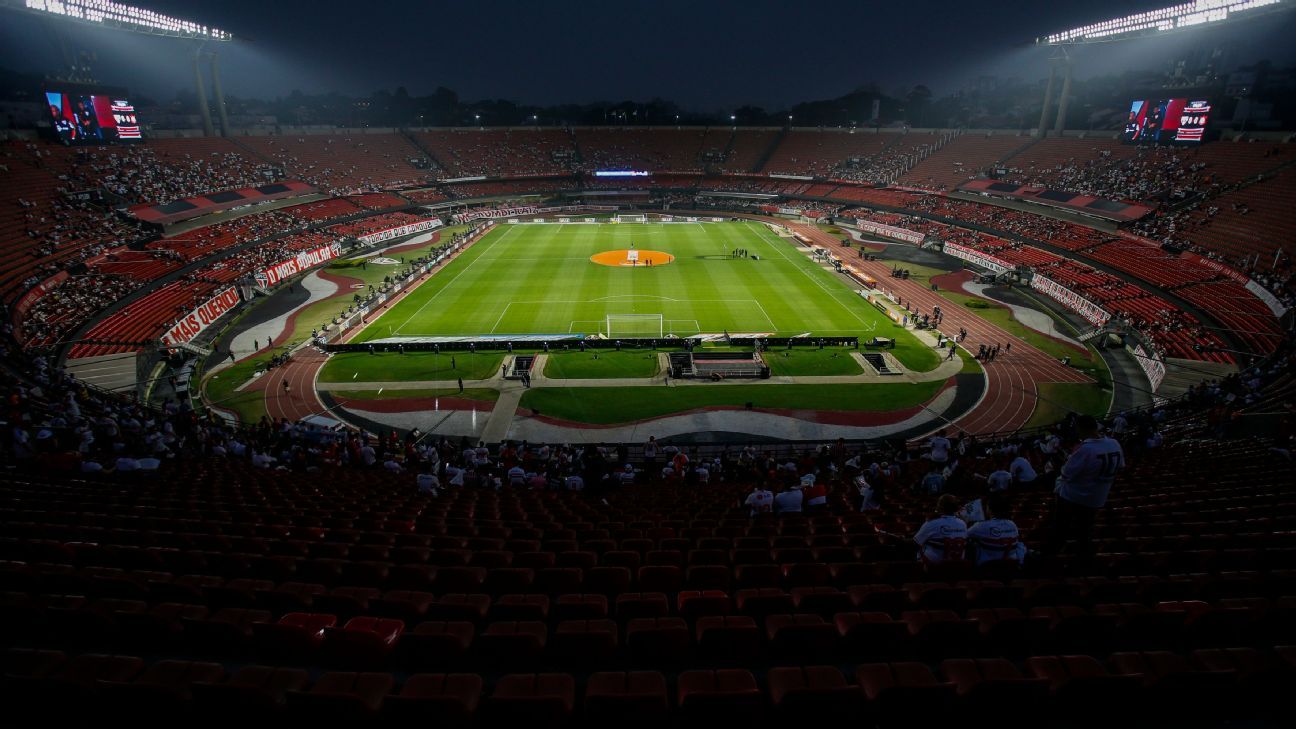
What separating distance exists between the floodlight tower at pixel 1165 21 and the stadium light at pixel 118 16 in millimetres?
95213

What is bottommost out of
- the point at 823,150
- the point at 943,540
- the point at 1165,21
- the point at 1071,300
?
the point at 1071,300

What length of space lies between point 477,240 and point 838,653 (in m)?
71.4

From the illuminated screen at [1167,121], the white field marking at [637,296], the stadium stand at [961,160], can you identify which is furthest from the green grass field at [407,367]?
the stadium stand at [961,160]

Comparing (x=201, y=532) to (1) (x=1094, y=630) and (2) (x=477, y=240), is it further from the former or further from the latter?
(2) (x=477, y=240)

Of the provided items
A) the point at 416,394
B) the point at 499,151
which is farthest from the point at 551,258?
the point at 499,151

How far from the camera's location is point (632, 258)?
6034 cm

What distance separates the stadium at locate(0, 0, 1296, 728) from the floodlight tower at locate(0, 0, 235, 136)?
0.35 metres

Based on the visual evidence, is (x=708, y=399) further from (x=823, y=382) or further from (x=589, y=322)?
(x=589, y=322)

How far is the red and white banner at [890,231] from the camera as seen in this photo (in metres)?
67.5

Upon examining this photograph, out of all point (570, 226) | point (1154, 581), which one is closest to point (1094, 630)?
point (1154, 581)

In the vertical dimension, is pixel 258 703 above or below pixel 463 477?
above

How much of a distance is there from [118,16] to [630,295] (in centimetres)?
5613

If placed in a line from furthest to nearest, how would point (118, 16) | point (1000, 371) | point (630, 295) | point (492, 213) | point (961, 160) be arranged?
point (492, 213), point (961, 160), point (118, 16), point (630, 295), point (1000, 371)

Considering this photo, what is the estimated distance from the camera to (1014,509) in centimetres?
1152
